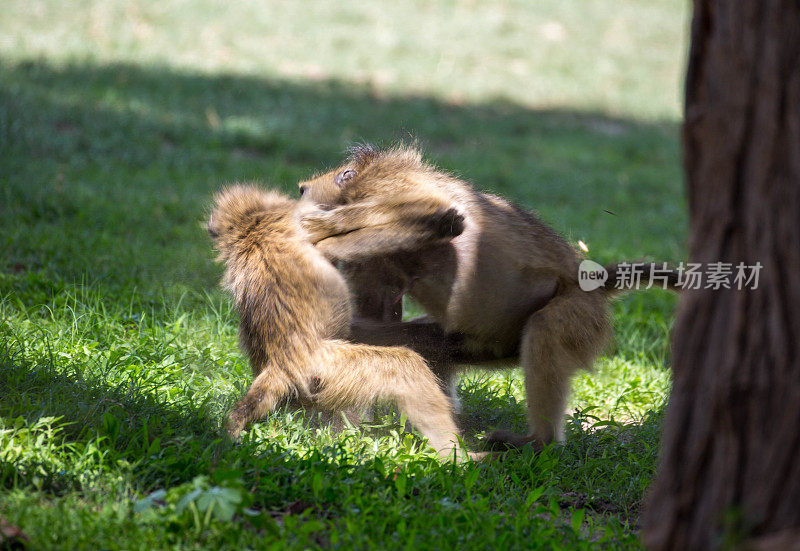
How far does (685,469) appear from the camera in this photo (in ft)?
7.66

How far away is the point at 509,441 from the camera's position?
3883mm

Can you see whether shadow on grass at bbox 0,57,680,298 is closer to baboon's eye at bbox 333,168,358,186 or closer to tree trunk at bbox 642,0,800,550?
baboon's eye at bbox 333,168,358,186

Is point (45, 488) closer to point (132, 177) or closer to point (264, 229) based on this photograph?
point (264, 229)

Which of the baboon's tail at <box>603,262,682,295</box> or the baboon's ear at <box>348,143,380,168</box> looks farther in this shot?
the baboon's ear at <box>348,143,380,168</box>

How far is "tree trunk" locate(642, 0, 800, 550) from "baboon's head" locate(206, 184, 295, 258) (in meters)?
2.26

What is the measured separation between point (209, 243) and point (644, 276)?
3506mm

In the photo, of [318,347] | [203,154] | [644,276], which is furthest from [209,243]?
[644,276]

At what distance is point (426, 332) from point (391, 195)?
724 millimetres

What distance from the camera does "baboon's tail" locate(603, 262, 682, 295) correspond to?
4.02 m

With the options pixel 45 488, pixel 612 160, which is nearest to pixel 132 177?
pixel 45 488

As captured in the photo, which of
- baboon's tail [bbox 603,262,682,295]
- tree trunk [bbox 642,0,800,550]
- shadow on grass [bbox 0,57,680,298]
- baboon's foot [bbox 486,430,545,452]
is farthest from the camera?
shadow on grass [bbox 0,57,680,298]

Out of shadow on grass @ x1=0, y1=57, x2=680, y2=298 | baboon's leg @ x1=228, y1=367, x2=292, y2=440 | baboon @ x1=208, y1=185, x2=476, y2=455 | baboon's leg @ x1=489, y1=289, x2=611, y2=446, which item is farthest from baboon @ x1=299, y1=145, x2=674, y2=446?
shadow on grass @ x1=0, y1=57, x2=680, y2=298

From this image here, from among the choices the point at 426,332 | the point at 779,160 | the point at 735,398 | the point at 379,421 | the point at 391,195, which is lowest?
the point at 379,421

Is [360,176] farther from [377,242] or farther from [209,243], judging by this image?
[209,243]
